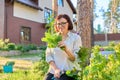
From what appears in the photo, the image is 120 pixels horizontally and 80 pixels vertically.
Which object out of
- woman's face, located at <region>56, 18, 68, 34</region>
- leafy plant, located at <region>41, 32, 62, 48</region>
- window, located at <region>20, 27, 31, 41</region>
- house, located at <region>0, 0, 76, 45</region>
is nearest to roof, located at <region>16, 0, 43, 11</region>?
house, located at <region>0, 0, 76, 45</region>

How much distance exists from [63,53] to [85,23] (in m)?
4.83

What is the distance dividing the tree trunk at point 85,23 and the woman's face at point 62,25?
4633mm

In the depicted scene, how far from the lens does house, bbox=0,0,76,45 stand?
25141 mm

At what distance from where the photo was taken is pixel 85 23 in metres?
8.66

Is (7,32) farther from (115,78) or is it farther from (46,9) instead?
(115,78)

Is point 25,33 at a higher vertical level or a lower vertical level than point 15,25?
lower

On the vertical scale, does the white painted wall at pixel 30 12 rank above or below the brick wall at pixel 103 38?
above

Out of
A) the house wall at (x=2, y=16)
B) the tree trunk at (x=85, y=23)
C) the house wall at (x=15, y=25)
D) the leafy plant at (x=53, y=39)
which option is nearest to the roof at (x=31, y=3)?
the house wall at (x=15, y=25)

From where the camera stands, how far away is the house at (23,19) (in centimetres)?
2514

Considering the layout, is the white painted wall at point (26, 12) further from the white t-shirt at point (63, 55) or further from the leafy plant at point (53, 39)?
the leafy plant at point (53, 39)

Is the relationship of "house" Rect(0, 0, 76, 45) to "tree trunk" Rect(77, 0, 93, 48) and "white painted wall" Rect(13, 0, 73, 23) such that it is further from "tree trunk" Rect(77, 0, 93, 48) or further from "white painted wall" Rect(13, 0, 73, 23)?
"tree trunk" Rect(77, 0, 93, 48)

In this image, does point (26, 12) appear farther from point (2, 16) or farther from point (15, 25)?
point (2, 16)

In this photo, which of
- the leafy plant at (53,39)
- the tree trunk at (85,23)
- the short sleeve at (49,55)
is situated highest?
the tree trunk at (85,23)

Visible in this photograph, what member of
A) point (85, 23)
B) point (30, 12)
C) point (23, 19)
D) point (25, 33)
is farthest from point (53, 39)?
point (30, 12)
